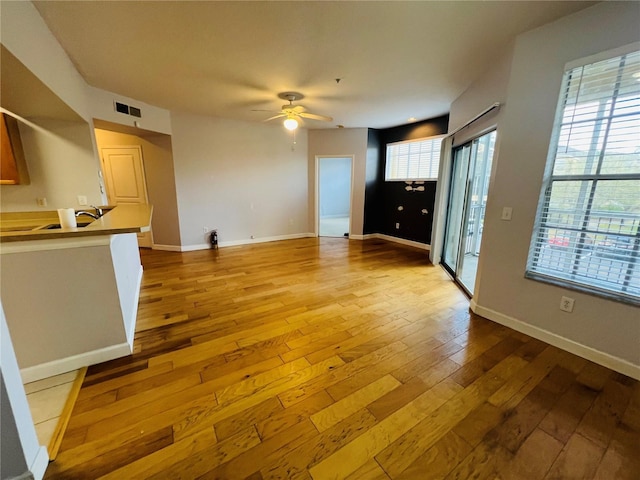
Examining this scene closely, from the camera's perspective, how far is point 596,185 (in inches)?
76.7

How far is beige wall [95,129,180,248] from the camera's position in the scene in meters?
4.79

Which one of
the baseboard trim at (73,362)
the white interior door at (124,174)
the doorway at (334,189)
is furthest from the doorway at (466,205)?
the white interior door at (124,174)

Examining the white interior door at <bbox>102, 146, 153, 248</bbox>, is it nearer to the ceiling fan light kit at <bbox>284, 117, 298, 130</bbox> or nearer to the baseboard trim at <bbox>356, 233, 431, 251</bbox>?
the ceiling fan light kit at <bbox>284, 117, 298, 130</bbox>

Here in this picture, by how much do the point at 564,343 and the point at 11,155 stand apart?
223 inches

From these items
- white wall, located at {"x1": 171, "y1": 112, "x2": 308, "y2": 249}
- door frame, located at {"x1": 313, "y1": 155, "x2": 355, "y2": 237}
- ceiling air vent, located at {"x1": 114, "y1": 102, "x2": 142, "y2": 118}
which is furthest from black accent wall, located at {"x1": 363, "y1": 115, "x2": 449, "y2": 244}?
ceiling air vent, located at {"x1": 114, "y1": 102, "x2": 142, "y2": 118}

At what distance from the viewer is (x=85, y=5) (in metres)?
1.86

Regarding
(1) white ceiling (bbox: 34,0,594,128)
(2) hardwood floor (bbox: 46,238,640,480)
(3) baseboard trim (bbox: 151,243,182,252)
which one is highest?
(1) white ceiling (bbox: 34,0,594,128)

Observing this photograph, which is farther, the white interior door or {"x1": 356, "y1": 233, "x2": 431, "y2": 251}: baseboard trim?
{"x1": 356, "y1": 233, "x2": 431, "y2": 251}: baseboard trim

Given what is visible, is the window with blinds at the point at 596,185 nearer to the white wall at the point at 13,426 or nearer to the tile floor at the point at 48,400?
the white wall at the point at 13,426

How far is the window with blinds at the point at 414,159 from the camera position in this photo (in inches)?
203

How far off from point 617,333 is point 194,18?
13.1ft

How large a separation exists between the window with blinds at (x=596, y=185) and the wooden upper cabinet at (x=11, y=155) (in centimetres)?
524

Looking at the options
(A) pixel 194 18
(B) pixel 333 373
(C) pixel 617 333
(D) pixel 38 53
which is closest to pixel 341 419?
(B) pixel 333 373

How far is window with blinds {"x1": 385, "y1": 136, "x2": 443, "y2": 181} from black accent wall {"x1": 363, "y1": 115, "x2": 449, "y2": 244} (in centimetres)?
12
